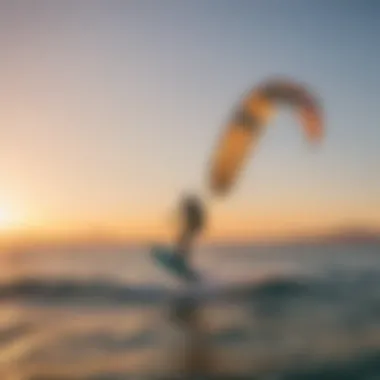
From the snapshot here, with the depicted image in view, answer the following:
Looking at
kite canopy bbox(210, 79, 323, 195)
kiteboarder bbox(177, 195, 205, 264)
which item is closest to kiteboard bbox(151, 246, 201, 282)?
kiteboarder bbox(177, 195, 205, 264)

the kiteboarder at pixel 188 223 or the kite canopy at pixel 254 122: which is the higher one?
the kite canopy at pixel 254 122

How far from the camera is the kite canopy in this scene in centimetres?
146

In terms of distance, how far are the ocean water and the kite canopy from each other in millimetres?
173

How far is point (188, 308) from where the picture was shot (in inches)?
56.3

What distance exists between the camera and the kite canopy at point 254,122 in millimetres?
1457

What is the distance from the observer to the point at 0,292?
4.77 feet

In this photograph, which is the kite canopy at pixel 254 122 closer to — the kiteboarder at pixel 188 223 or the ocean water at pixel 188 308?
the kiteboarder at pixel 188 223

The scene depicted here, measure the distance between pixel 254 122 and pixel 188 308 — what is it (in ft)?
1.46

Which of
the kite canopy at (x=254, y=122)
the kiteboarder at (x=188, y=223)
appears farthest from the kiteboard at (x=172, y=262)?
the kite canopy at (x=254, y=122)

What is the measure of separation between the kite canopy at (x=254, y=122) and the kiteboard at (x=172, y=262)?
6.7 inches

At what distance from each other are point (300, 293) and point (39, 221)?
0.61 meters

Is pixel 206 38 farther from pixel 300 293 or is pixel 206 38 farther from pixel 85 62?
pixel 300 293

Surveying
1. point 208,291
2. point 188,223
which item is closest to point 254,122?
point 188,223

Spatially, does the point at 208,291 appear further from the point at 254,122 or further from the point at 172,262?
the point at 254,122
